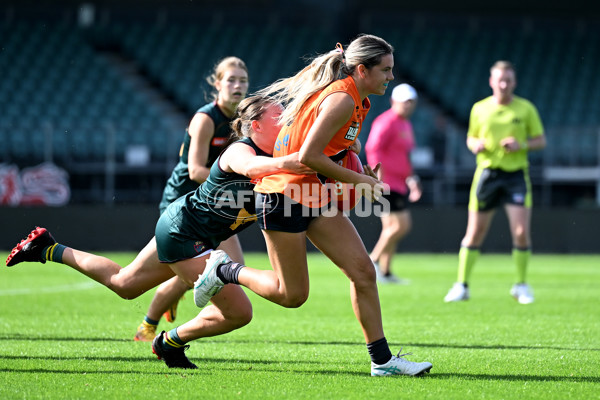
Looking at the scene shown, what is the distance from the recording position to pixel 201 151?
20.0 ft

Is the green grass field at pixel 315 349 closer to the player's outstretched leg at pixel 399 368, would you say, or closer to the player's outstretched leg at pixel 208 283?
the player's outstretched leg at pixel 399 368

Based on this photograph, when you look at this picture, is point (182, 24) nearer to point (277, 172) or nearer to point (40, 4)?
point (40, 4)

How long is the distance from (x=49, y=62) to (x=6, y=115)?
2996 mm

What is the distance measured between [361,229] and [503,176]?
750 cm

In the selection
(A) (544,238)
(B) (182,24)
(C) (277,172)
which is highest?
(B) (182,24)

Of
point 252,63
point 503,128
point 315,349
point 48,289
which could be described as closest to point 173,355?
point 315,349

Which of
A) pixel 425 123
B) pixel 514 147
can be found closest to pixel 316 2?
pixel 425 123

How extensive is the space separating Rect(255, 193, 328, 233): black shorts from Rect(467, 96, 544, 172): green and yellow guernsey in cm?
510

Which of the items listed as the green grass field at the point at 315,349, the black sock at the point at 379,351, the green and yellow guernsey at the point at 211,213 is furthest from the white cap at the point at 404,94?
the black sock at the point at 379,351

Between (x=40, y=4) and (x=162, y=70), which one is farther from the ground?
(x=40, y=4)

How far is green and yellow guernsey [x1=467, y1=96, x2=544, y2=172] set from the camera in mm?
9312

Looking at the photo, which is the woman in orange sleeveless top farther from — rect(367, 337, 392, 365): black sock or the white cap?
the white cap

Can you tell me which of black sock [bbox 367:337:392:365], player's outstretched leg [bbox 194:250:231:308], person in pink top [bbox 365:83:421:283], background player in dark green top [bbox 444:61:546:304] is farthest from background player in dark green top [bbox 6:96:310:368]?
person in pink top [bbox 365:83:421:283]

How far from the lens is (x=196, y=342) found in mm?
6348
